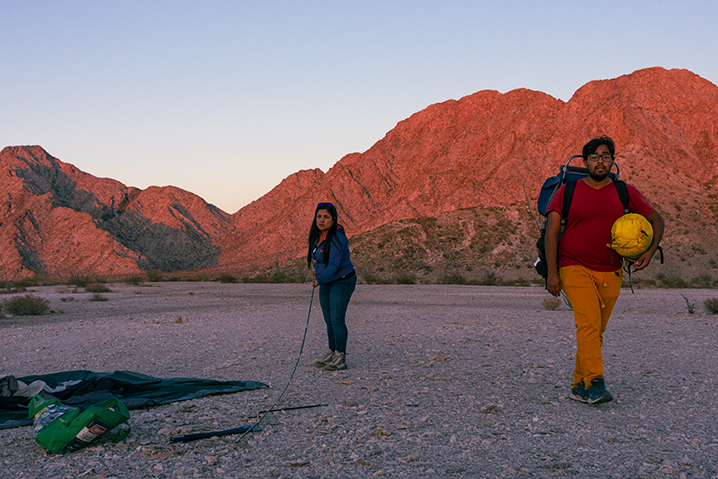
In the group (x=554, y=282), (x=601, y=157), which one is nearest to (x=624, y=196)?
(x=601, y=157)

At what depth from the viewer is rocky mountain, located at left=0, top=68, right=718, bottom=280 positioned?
46688 millimetres

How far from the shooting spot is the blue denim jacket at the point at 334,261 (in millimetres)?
7039

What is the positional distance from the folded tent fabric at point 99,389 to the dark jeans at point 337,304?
1264mm

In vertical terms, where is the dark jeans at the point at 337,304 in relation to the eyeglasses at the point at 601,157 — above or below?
below

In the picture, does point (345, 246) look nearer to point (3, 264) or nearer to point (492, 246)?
point (492, 246)

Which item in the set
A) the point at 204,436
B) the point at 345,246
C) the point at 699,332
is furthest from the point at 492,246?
the point at 204,436

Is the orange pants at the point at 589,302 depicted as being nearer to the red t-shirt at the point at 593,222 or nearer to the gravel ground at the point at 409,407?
the red t-shirt at the point at 593,222

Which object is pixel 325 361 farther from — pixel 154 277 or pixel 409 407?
pixel 154 277

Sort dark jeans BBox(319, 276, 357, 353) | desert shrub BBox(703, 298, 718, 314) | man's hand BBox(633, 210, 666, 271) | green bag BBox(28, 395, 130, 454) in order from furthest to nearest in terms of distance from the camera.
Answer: desert shrub BBox(703, 298, 718, 314)
dark jeans BBox(319, 276, 357, 353)
man's hand BBox(633, 210, 666, 271)
green bag BBox(28, 395, 130, 454)

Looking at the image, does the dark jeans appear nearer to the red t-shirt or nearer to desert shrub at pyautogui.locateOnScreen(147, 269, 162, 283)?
the red t-shirt

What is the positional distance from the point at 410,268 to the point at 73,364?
3717 centimetres

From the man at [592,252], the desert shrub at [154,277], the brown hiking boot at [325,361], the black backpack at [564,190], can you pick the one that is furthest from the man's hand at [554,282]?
the desert shrub at [154,277]

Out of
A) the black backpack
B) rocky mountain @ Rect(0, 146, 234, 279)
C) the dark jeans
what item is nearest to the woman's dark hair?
the dark jeans

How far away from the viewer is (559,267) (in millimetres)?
5441
